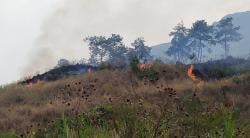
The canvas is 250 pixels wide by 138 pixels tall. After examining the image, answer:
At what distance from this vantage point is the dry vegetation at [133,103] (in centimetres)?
464

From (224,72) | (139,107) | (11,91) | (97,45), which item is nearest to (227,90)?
(224,72)

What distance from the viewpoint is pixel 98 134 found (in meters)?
4.42

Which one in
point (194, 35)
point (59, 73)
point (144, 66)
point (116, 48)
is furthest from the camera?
point (194, 35)

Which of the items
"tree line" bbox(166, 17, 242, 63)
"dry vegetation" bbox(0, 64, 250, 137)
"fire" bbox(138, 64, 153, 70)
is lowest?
"dry vegetation" bbox(0, 64, 250, 137)

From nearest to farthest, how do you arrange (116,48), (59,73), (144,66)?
(144,66)
(59,73)
(116,48)

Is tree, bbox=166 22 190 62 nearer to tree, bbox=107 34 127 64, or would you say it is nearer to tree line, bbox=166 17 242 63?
tree line, bbox=166 17 242 63

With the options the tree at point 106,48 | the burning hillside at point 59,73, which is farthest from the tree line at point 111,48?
the burning hillside at point 59,73

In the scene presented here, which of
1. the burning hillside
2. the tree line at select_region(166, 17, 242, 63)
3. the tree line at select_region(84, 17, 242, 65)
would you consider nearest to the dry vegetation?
the burning hillside

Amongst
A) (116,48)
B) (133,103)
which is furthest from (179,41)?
(133,103)

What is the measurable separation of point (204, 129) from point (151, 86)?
15273 mm

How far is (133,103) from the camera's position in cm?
504

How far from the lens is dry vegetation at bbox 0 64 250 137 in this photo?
4645 millimetres

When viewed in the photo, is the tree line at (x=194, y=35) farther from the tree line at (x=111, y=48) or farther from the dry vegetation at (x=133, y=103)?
the dry vegetation at (x=133, y=103)

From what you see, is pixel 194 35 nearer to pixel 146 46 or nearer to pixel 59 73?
pixel 146 46
